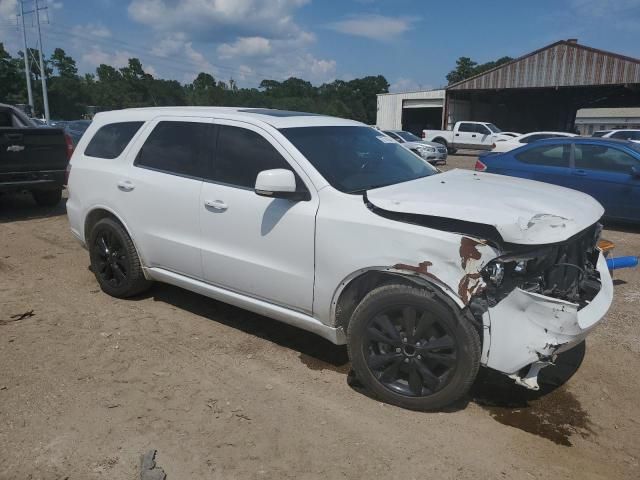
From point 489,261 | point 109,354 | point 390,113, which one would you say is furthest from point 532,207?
point 390,113

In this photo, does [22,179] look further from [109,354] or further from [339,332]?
[339,332]

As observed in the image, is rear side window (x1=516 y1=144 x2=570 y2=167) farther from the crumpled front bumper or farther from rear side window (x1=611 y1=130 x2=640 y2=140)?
rear side window (x1=611 y1=130 x2=640 y2=140)

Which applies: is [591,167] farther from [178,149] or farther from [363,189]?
[178,149]

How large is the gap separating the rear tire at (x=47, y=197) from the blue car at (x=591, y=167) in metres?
8.10

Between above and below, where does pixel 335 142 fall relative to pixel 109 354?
above

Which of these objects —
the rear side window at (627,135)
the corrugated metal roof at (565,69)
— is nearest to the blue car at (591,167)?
the rear side window at (627,135)

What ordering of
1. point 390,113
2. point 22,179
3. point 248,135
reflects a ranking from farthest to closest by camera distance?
point 390,113, point 22,179, point 248,135

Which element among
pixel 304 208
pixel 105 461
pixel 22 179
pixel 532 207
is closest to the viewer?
pixel 105 461

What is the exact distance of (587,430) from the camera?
10.3 ft

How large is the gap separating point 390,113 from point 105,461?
4246 centimetres

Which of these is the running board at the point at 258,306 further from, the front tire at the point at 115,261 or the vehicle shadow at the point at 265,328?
the vehicle shadow at the point at 265,328

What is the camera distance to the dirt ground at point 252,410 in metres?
2.80

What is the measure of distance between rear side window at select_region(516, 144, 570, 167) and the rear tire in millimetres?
8414

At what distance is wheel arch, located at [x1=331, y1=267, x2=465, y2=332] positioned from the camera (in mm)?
3043
